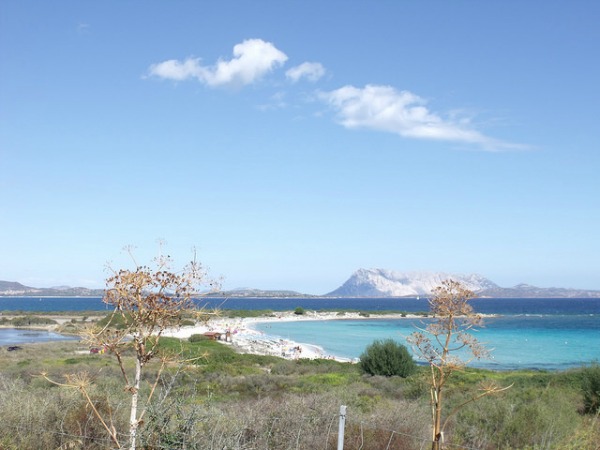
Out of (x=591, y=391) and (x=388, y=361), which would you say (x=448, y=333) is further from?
(x=388, y=361)

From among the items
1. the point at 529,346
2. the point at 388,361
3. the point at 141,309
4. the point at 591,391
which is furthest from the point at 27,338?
the point at 141,309

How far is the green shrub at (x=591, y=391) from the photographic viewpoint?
49.8 feet

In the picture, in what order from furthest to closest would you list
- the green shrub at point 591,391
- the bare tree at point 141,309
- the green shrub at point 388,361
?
the green shrub at point 388,361 → the green shrub at point 591,391 → the bare tree at point 141,309

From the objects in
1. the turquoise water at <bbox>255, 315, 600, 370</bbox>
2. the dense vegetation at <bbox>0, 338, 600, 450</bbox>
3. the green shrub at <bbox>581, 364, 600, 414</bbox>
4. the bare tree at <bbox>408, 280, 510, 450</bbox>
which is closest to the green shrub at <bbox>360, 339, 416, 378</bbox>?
the green shrub at <bbox>581, 364, 600, 414</bbox>

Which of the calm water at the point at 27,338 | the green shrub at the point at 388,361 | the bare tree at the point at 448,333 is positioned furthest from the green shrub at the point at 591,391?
the calm water at the point at 27,338

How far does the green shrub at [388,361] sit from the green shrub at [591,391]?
1003 centimetres

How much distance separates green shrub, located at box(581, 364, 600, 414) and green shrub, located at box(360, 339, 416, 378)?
10.0 meters

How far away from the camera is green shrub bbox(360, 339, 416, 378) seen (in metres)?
25.4

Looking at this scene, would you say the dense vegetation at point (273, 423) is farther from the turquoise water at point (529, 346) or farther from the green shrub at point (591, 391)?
the turquoise water at point (529, 346)

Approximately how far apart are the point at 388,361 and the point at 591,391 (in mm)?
10846

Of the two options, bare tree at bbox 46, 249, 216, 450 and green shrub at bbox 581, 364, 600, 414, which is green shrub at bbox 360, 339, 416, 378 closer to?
green shrub at bbox 581, 364, 600, 414

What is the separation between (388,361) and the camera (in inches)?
1008

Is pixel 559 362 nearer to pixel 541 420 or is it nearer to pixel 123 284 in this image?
pixel 541 420

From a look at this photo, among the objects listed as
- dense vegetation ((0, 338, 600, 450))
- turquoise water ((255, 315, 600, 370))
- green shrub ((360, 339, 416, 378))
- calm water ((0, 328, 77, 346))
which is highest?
dense vegetation ((0, 338, 600, 450))
